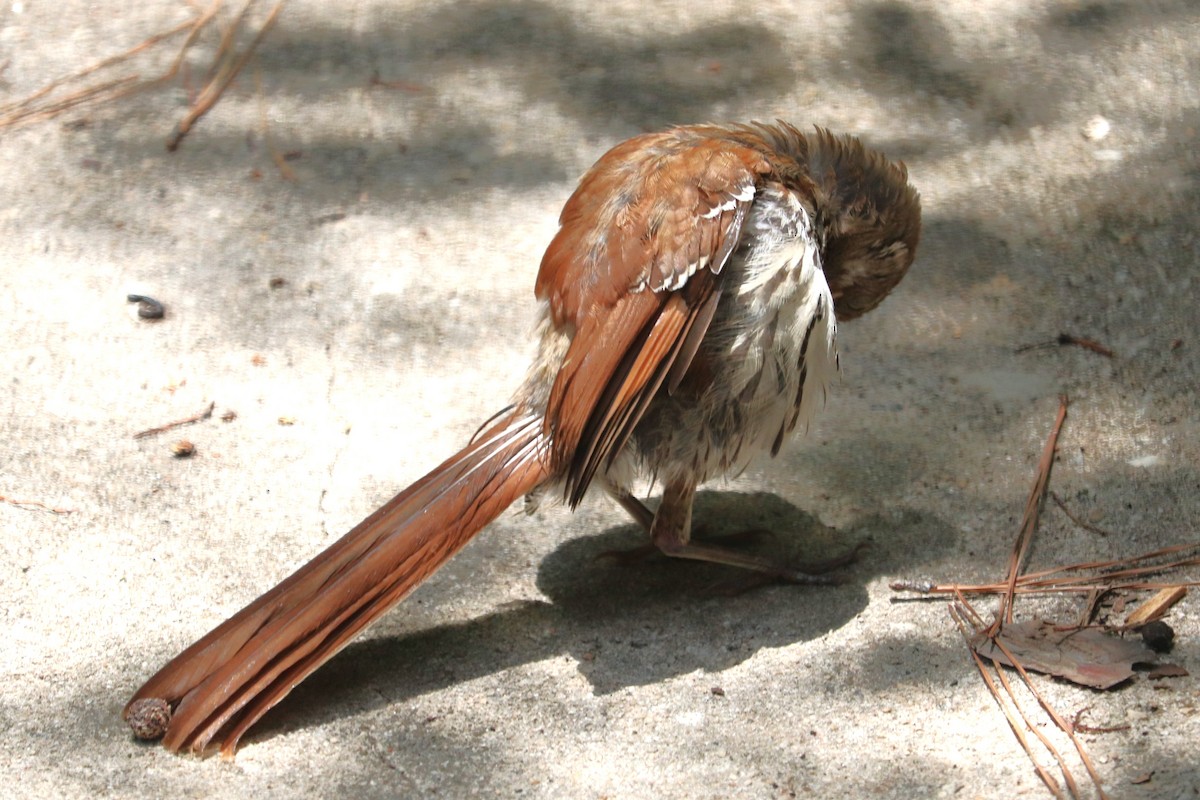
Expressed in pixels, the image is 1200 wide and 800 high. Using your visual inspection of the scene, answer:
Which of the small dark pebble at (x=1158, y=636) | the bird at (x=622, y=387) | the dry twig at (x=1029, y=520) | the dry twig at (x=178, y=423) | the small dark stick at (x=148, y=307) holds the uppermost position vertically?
the bird at (x=622, y=387)

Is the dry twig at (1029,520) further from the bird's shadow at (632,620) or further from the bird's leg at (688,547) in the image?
the bird's leg at (688,547)

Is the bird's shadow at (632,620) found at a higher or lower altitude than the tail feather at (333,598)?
lower

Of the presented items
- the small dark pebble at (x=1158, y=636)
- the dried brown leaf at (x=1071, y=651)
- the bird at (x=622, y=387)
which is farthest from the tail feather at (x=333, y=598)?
the small dark pebble at (x=1158, y=636)

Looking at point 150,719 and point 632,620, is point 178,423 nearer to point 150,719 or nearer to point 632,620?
point 150,719

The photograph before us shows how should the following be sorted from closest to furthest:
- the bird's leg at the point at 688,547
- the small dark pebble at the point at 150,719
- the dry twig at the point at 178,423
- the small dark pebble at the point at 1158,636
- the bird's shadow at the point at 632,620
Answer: the small dark pebble at the point at 150,719, the small dark pebble at the point at 1158,636, the bird's shadow at the point at 632,620, the bird's leg at the point at 688,547, the dry twig at the point at 178,423

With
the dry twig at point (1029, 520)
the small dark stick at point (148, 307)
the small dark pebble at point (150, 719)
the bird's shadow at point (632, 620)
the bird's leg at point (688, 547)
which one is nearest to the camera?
the small dark pebble at point (150, 719)

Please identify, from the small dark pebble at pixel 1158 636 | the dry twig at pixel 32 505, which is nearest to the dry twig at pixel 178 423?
the dry twig at pixel 32 505

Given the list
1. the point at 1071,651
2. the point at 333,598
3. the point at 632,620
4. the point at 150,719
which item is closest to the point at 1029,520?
the point at 1071,651

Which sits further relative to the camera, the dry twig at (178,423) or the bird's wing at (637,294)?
the dry twig at (178,423)

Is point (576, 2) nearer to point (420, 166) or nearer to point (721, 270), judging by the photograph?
point (420, 166)
